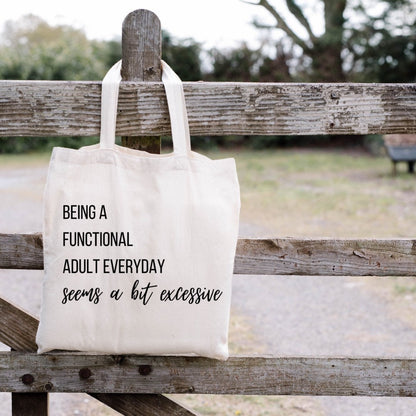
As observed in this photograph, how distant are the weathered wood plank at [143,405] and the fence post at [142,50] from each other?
0.83 metres

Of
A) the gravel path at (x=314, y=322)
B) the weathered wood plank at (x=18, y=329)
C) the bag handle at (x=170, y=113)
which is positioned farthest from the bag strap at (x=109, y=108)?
the gravel path at (x=314, y=322)

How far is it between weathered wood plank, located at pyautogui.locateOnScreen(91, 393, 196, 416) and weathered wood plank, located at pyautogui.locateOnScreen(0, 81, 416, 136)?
0.88m

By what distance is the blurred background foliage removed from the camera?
22359 mm

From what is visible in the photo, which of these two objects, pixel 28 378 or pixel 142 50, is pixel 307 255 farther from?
pixel 28 378

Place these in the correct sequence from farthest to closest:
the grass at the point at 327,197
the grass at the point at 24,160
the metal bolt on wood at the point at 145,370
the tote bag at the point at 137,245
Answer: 1. the grass at the point at 24,160
2. the grass at the point at 327,197
3. the metal bolt on wood at the point at 145,370
4. the tote bag at the point at 137,245

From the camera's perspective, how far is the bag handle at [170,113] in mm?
1715

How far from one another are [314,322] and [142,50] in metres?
4.01

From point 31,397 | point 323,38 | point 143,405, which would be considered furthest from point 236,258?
point 323,38

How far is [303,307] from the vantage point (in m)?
5.79

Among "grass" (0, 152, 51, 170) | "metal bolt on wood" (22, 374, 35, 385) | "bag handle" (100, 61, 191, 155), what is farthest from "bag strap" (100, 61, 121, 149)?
"grass" (0, 152, 51, 170)

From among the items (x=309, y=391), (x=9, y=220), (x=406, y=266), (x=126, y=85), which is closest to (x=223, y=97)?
(x=126, y=85)

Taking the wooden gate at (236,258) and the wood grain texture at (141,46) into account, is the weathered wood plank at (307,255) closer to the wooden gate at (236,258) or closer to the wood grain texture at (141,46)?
the wooden gate at (236,258)

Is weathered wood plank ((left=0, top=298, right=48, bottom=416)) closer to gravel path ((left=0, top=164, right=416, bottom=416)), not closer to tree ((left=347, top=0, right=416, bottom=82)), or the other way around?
gravel path ((left=0, top=164, right=416, bottom=416))

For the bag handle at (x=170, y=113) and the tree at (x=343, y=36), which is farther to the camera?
the tree at (x=343, y=36)
